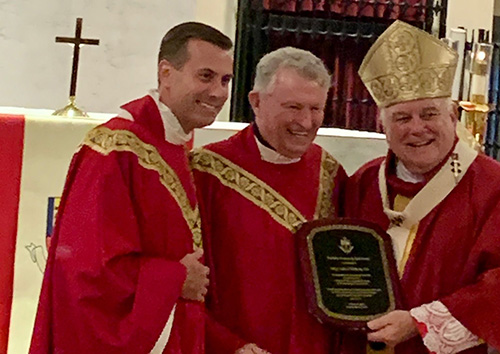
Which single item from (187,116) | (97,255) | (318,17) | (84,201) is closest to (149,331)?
(97,255)

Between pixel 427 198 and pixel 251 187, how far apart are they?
2.07ft

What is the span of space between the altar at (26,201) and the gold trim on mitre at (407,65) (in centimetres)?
130

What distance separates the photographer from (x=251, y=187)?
299 cm

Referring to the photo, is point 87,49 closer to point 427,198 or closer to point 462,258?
point 427,198

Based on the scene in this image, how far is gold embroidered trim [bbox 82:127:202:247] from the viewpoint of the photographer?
253 cm

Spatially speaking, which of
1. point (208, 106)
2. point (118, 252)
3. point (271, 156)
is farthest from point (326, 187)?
point (118, 252)

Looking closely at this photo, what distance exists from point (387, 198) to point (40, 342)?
1303mm

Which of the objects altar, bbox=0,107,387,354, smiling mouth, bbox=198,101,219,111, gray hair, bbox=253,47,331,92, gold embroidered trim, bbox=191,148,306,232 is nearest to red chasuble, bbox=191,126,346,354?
gold embroidered trim, bbox=191,148,306,232

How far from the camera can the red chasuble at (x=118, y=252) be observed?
2398 millimetres

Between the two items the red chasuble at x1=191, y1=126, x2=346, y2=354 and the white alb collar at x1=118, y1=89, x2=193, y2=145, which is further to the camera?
the red chasuble at x1=191, y1=126, x2=346, y2=354

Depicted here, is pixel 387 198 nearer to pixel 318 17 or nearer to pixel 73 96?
pixel 73 96

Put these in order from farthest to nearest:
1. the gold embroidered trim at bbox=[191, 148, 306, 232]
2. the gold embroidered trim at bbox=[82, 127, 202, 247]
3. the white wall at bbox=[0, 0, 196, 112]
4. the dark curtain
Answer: the dark curtain < the white wall at bbox=[0, 0, 196, 112] < the gold embroidered trim at bbox=[191, 148, 306, 232] < the gold embroidered trim at bbox=[82, 127, 202, 247]

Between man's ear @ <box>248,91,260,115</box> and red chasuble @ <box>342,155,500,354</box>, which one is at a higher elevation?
man's ear @ <box>248,91,260,115</box>

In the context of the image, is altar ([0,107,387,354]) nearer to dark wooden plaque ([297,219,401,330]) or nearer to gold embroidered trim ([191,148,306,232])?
gold embroidered trim ([191,148,306,232])
